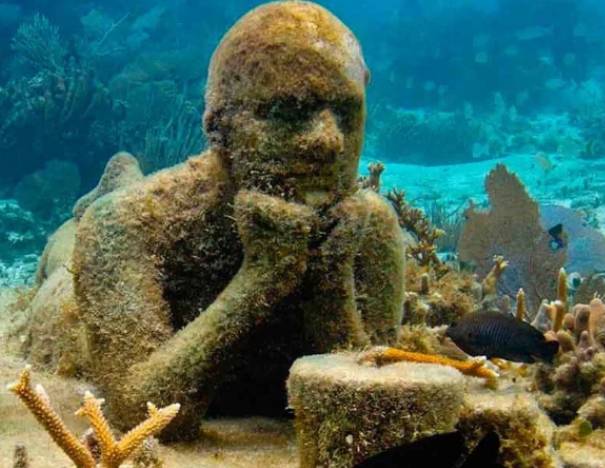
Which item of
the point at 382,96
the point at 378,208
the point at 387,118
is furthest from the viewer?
the point at 382,96

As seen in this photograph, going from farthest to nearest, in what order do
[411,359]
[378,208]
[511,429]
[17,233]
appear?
1. [17,233]
2. [378,208]
3. [411,359]
4. [511,429]

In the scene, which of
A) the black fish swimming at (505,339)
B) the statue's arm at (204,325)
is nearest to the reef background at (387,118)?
the statue's arm at (204,325)

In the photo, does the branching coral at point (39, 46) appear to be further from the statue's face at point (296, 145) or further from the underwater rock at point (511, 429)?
the underwater rock at point (511, 429)

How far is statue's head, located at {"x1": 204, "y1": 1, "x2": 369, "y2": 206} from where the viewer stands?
2789 mm

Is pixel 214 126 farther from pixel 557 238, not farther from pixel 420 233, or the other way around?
pixel 557 238

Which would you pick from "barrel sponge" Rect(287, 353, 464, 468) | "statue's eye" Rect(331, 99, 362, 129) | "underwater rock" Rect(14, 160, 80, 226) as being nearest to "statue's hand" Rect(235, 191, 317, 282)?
"statue's eye" Rect(331, 99, 362, 129)

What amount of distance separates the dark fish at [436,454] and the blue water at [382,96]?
987cm

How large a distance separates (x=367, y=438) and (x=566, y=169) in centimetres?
2014

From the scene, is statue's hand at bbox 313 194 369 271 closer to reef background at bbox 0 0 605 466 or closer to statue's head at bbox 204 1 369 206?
statue's head at bbox 204 1 369 206

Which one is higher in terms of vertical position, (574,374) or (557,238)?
(557,238)

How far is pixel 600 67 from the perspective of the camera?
35.9m

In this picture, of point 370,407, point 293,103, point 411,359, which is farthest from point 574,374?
point 293,103

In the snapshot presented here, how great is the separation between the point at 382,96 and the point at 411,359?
103ft

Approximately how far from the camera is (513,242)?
7.39 metres
